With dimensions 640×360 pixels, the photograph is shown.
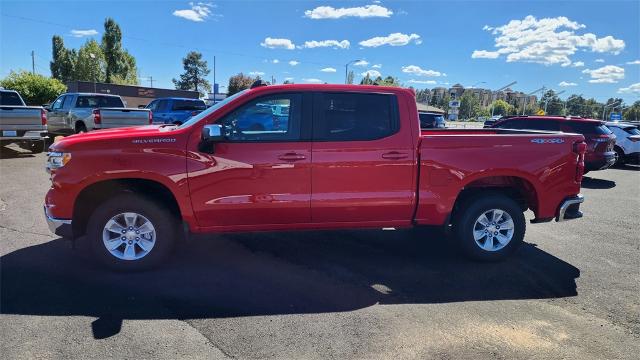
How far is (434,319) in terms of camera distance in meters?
3.85

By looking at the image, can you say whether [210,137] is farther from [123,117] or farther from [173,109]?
[173,109]

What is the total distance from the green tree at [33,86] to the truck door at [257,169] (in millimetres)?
37547

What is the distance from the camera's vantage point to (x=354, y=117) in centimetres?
487

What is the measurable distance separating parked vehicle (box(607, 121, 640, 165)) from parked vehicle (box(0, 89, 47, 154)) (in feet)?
60.9

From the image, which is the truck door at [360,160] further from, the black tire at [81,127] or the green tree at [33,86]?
the green tree at [33,86]

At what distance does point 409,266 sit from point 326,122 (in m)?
1.90

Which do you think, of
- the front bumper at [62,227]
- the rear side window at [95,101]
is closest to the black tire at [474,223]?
the front bumper at [62,227]

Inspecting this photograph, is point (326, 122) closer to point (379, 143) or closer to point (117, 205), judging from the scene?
point (379, 143)

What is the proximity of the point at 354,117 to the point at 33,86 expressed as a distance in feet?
129

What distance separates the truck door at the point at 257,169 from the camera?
4.55 m

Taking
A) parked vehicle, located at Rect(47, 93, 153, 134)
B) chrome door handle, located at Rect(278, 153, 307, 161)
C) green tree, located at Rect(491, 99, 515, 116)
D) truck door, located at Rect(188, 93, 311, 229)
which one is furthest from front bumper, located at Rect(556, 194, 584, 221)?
green tree, located at Rect(491, 99, 515, 116)

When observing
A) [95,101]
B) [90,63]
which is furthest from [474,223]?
[90,63]

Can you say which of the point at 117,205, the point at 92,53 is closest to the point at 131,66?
the point at 92,53

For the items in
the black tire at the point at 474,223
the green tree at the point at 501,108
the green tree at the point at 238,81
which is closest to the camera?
the black tire at the point at 474,223
